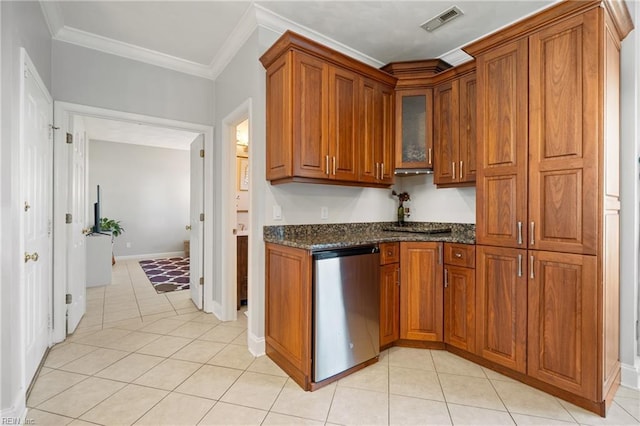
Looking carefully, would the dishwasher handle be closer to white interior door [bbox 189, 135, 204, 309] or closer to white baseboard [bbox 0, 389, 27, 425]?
white baseboard [bbox 0, 389, 27, 425]

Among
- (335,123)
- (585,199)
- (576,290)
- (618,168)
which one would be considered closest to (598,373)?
(576,290)

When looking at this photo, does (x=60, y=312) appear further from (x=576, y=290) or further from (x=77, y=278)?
(x=576, y=290)

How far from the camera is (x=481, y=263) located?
90.0 inches

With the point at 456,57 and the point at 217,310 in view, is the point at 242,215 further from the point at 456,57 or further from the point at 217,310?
the point at 456,57

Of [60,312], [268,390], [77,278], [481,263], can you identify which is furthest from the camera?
[77,278]

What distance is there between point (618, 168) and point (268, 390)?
275 cm

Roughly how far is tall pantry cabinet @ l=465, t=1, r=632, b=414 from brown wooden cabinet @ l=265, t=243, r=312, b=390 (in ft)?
4.36

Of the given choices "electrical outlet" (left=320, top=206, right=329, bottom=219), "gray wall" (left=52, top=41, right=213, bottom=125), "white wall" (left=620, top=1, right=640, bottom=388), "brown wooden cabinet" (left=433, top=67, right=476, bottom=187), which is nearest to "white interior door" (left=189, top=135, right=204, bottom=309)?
"gray wall" (left=52, top=41, right=213, bottom=125)

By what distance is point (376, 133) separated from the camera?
9.18 feet

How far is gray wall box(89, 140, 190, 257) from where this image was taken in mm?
6867

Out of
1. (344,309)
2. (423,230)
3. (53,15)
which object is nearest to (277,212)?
(344,309)

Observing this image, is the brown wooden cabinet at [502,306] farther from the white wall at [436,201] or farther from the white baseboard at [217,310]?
the white baseboard at [217,310]

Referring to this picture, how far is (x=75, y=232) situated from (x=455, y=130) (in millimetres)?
3788

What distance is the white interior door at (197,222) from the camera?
11.7 feet
